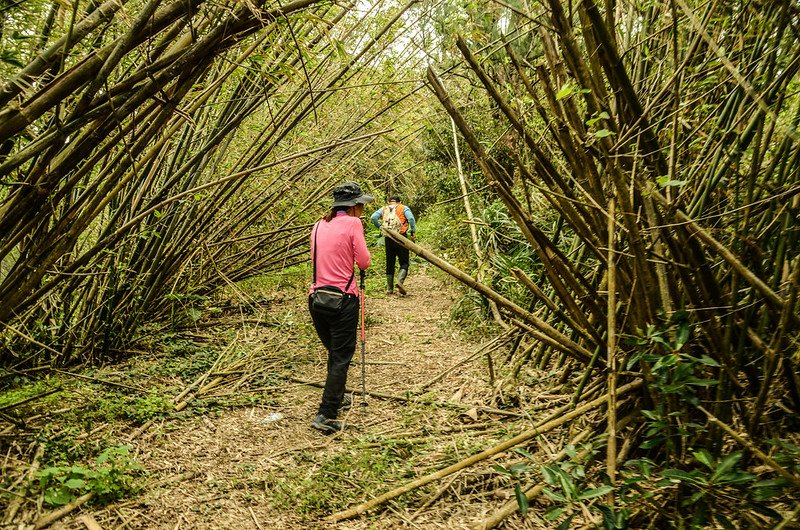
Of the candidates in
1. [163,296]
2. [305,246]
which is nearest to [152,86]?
[163,296]

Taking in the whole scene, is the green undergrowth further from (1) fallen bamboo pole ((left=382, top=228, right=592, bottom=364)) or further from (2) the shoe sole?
(1) fallen bamboo pole ((left=382, top=228, right=592, bottom=364))

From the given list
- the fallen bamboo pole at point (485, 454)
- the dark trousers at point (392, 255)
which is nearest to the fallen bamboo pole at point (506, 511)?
the fallen bamboo pole at point (485, 454)

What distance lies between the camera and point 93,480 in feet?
7.69

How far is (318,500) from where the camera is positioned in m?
2.39

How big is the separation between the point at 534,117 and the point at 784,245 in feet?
8.20

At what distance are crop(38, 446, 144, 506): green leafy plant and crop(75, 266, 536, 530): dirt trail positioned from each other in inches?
3.5

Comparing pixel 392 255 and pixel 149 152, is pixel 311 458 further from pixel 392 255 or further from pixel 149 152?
pixel 392 255

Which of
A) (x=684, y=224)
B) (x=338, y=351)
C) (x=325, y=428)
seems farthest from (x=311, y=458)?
(x=684, y=224)

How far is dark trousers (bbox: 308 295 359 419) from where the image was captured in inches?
131

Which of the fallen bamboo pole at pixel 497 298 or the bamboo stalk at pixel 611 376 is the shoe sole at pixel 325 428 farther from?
the bamboo stalk at pixel 611 376

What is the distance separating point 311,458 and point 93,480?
1120mm

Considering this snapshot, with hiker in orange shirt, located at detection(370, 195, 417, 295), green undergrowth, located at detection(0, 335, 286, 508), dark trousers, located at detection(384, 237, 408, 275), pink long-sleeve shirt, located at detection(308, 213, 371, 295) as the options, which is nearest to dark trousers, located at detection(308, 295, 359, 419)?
pink long-sleeve shirt, located at detection(308, 213, 371, 295)

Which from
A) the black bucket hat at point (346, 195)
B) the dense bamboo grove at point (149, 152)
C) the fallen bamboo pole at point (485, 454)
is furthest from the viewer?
the black bucket hat at point (346, 195)

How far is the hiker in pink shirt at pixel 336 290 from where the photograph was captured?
330cm
